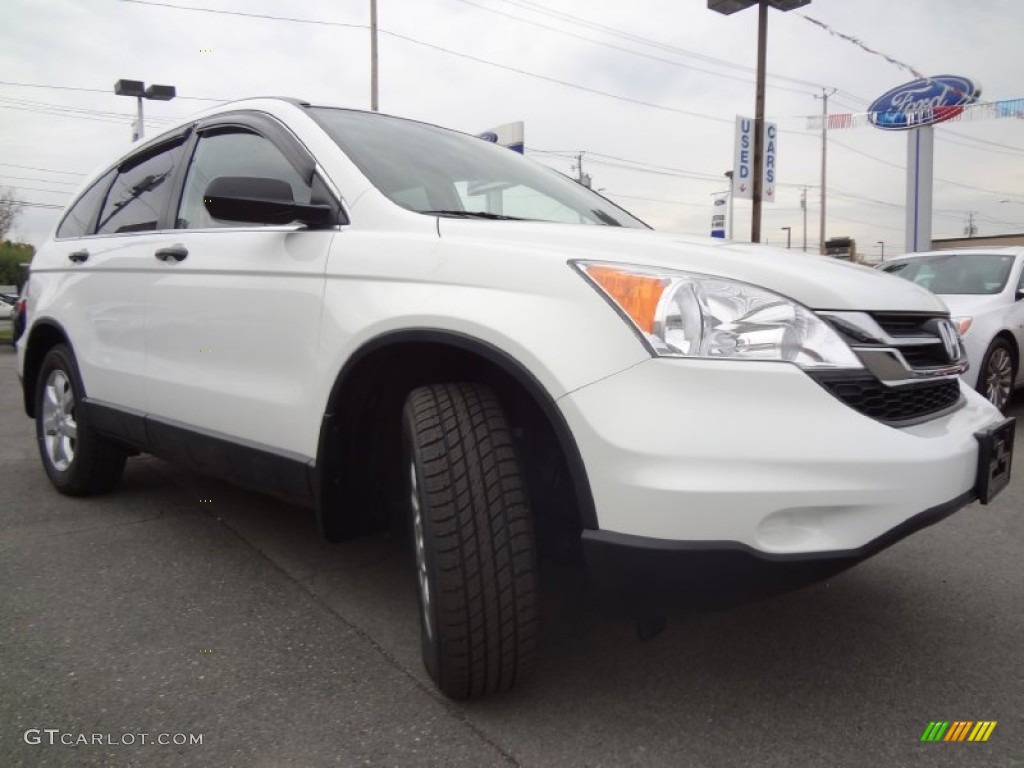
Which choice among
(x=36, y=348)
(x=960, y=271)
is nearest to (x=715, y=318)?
(x=36, y=348)

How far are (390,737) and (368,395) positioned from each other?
90 centimetres

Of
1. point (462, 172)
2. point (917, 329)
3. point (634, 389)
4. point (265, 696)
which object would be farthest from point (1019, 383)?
point (265, 696)

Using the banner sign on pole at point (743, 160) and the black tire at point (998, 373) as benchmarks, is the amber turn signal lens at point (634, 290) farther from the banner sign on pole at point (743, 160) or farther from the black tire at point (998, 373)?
the banner sign on pole at point (743, 160)

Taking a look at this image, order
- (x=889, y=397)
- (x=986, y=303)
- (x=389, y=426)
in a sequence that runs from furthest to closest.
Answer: (x=986, y=303) → (x=389, y=426) → (x=889, y=397)

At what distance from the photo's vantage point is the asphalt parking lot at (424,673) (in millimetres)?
1772

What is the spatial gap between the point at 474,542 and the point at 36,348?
11.2ft

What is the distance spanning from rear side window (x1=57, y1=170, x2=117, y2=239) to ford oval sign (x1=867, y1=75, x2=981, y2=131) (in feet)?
53.6

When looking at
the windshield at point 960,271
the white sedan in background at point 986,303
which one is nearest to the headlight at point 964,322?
the white sedan in background at point 986,303

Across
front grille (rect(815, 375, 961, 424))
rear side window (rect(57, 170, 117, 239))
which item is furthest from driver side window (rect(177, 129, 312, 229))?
front grille (rect(815, 375, 961, 424))

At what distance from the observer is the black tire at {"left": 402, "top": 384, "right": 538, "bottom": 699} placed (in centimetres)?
176

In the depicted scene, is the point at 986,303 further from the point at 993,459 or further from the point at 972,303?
the point at 993,459

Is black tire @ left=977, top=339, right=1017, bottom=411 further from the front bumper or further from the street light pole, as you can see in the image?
the street light pole

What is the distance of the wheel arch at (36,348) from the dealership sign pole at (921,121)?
49.7 feet

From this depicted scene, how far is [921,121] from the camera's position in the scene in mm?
15734
